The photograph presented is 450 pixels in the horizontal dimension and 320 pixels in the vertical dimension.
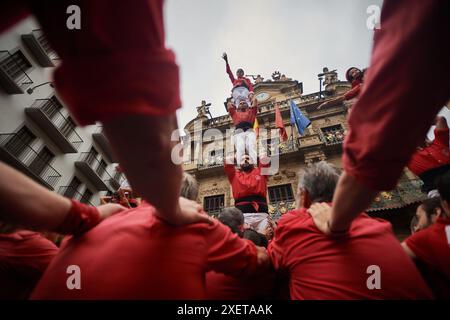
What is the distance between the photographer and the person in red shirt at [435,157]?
4.35m

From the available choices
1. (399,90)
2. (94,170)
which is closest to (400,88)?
(399,90)

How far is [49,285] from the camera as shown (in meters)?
0.98

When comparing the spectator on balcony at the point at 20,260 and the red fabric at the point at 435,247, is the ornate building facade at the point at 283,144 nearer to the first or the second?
the red fabric at the point at 435,247

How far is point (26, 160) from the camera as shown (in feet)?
38.3

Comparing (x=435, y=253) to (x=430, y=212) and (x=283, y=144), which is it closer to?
(x=430, y=212)

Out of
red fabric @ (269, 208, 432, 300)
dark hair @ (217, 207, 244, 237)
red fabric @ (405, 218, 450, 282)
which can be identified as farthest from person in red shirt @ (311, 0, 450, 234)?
dark hair @ (217, 207, 244, 237)

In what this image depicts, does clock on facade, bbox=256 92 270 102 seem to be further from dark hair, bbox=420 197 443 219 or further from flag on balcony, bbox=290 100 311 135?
dark hair, bbox=420 197 443 219

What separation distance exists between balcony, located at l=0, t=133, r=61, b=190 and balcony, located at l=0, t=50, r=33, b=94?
248 cm

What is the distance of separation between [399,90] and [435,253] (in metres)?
1.42

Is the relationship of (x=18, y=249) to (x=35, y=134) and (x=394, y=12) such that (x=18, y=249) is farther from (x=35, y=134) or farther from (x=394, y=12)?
(x=35, y=134)

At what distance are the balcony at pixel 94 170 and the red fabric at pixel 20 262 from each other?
1554 cm

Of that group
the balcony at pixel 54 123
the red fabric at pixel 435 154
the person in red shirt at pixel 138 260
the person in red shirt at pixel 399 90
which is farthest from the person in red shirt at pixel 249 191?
the balcony at pixel 54 123

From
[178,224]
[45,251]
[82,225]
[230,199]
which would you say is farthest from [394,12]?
[230,199]

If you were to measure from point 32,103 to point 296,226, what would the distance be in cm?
1685
